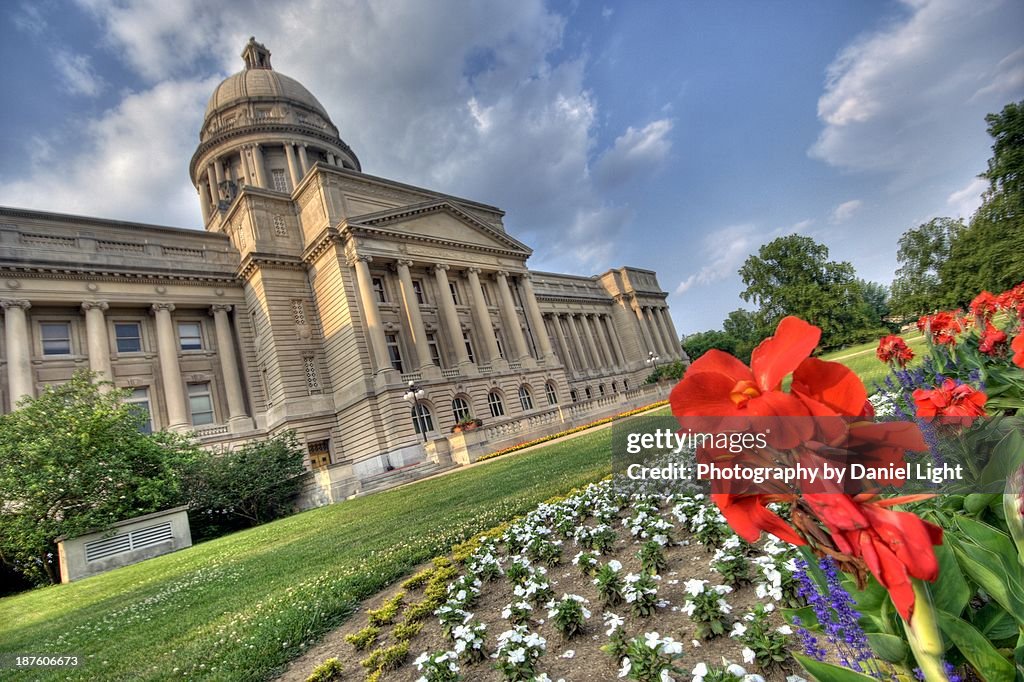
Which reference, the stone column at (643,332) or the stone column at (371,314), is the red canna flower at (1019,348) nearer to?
the stone column at (371,314)

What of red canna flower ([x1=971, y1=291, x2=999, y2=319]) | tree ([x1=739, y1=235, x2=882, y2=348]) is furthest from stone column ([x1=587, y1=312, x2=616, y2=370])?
red canna flower ([x1=971, y1=291, x2=999, y2=319])

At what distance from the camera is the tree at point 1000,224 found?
29.0m

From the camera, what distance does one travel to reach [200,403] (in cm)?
3123

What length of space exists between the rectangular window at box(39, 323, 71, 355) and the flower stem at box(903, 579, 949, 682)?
1497 inches

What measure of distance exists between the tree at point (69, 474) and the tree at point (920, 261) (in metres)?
51.5

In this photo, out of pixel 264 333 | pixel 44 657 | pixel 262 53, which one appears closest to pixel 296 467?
pixel 264 333

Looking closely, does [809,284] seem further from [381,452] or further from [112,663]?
[112,663]

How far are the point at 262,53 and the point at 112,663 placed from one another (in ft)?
215

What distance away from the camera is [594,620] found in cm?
357

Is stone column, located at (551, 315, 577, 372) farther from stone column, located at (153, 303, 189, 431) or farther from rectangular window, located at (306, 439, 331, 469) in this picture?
stone column, located at (153, 303, 189, 431)

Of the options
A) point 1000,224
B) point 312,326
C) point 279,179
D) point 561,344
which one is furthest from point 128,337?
point 1000,224

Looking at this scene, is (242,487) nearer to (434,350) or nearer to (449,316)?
(434,350)

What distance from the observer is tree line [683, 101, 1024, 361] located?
29.8 meters

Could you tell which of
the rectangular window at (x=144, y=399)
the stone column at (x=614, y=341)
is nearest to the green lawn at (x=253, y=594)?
the rectangular window at (x=144, y=399)
